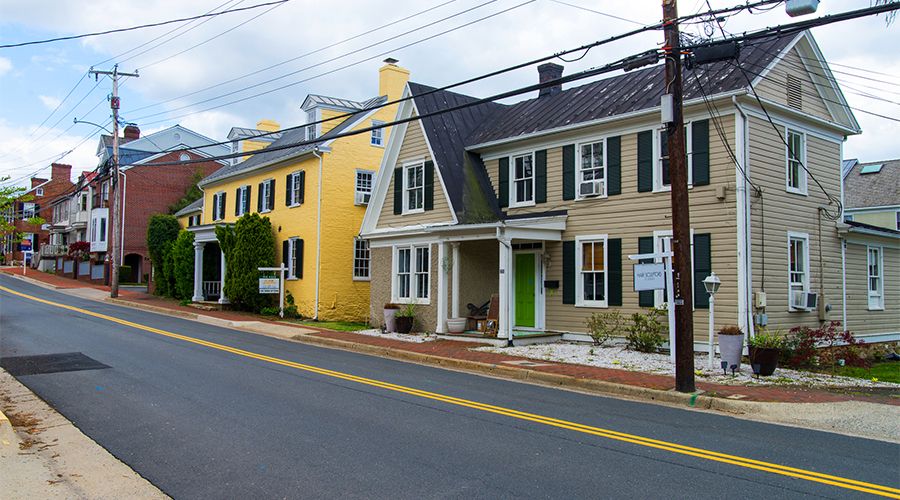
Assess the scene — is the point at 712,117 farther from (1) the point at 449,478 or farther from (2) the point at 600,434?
(1) the point at 449,478

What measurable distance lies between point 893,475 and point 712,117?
10.4m

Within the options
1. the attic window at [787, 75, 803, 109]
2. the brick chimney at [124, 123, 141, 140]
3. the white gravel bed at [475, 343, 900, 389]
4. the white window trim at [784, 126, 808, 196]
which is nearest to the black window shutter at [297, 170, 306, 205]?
the white gravel bed at [475, 343, 900, 389]

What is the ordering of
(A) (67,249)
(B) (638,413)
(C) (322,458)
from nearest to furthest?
(C) (322,458) → (B) (638,413) → (A) (67,249)

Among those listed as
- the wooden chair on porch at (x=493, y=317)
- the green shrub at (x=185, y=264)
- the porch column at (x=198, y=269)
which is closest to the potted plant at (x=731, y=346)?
the wooden chair on porch at (x=493, y=317)

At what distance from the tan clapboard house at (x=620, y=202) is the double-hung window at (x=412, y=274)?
46 mm

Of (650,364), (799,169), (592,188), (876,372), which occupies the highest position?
(799,169)

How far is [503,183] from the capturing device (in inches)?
788

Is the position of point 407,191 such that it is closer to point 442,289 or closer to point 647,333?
point 442,289

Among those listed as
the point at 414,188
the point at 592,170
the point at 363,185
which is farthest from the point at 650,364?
the point at 363,185

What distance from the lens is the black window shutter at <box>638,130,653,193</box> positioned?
16203 mm

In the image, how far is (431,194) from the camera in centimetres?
2044

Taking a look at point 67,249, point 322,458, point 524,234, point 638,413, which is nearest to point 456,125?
point 524,234

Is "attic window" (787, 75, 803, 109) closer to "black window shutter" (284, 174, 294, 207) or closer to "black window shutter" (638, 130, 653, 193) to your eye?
"black window shutter" (638, 130, 653, 193)

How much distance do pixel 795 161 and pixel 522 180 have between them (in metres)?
7.27
